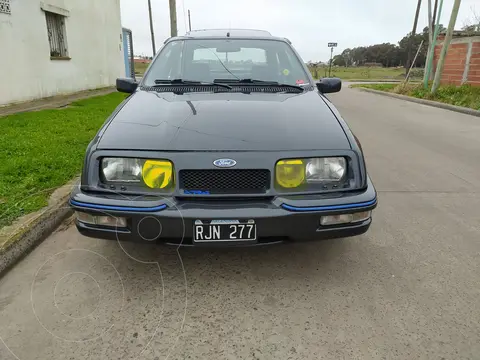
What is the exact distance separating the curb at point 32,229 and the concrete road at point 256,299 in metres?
0.08

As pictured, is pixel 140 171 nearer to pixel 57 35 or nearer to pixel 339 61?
pixel 57 35

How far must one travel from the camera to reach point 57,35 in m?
10.6

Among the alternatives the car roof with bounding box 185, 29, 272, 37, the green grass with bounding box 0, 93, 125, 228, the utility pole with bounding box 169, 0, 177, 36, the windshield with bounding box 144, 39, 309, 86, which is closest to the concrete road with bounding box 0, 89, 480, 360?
the green grass with bounding box 0, 93, 125, 228

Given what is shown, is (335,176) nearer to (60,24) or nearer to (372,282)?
(372,282)

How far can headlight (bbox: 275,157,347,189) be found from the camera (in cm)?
209

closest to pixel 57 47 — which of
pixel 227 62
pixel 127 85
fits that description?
pixel 127 85

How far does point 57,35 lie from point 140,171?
10.5 meters

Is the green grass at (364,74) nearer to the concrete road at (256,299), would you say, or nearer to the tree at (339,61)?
the concrete road at (256,299)

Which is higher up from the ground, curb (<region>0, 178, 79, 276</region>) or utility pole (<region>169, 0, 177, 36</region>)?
utility pole (<region>169, 0, 177, 36</region>)

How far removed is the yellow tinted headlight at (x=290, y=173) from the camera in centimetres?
208

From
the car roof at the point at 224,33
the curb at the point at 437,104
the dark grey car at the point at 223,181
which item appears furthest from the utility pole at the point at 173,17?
the dark grey car at the point at 223,181

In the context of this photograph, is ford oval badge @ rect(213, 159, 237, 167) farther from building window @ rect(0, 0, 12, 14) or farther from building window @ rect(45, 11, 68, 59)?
building window @ rect(45, 11, 68, 59)

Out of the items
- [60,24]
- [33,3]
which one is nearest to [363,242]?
[33,3]

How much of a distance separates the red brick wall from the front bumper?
604 inches
